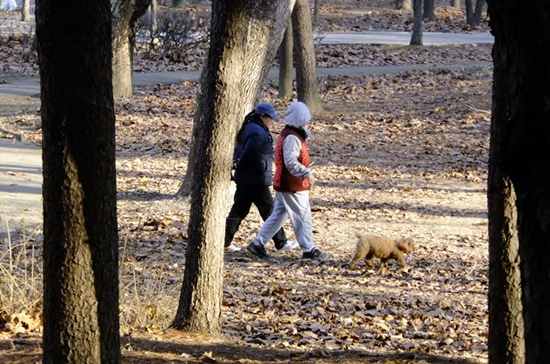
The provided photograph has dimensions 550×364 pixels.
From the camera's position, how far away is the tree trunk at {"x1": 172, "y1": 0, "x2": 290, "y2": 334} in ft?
20.9

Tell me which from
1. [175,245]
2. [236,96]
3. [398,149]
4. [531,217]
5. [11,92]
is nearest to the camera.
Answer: [531,217]

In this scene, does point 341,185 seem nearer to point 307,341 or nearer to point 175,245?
point 175,245

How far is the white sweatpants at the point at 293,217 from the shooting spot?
1030 centimetres

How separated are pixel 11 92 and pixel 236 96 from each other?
17.8 meters

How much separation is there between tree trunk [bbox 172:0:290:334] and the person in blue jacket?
3651 millimetres

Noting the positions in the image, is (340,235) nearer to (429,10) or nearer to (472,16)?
(472,16)

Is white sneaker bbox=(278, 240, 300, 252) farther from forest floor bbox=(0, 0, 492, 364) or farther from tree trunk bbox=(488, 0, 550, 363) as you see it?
tree trunk bbox=(488, 0, 550, 363)

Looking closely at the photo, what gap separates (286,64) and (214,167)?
53.2ft

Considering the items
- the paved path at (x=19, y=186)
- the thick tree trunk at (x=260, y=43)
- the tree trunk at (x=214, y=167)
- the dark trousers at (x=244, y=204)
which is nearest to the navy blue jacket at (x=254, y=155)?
the dark trousers at (x=244, y=204)

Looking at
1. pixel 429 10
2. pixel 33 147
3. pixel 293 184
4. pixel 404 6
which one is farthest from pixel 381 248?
pixel 404 6

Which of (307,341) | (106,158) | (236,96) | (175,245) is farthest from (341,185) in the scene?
(106,158)

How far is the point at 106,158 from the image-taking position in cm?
411

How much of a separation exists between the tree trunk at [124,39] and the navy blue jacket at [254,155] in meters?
12.0

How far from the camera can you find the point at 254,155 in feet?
33.8
